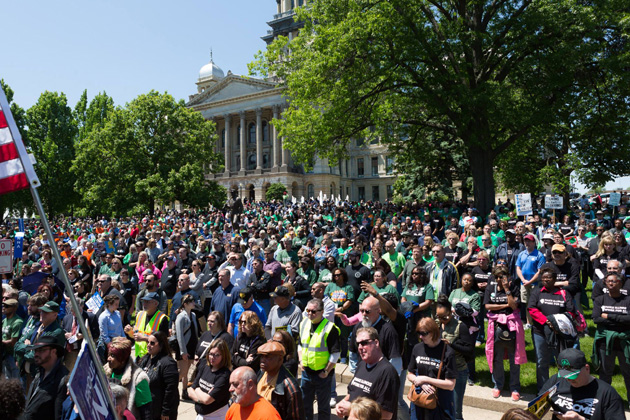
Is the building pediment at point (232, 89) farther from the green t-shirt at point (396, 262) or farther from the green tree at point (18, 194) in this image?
the green t-shirt at point (396, 262)

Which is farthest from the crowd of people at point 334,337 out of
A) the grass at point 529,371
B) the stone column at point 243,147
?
the stone column at point 243,147

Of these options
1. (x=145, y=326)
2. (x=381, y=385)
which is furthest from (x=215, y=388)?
(x=145, y=326)

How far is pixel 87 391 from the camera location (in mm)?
3150

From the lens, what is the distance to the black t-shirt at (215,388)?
490 cm

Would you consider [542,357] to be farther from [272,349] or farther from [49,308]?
[49,308]

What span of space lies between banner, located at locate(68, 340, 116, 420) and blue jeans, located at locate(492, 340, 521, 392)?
18.5ft

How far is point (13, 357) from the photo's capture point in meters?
6.67

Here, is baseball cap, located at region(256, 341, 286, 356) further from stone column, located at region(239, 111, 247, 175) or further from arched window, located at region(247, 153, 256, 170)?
arched window, located at region(247, 153, 256, 170)

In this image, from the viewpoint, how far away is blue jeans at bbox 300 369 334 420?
18.8 feet

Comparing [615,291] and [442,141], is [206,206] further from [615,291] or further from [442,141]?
[615,291]

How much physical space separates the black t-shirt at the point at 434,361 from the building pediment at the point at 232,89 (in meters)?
68.2

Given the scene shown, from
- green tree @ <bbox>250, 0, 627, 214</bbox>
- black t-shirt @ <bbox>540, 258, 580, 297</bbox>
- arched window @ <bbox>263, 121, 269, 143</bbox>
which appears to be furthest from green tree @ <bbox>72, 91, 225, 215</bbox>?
arched window @ <bbox>263, 121, 269, 143</bbox>

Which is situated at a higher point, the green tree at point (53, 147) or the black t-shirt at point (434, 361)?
the green tree at point (53, 147)

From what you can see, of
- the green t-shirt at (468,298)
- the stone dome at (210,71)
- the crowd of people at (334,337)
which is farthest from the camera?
the stone dome at (210,71)
